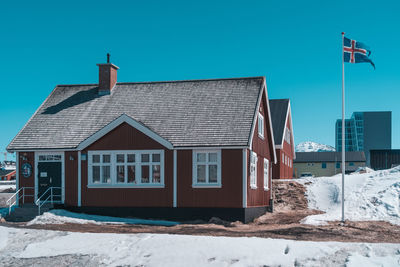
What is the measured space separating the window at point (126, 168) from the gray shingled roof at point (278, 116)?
19.7 metres

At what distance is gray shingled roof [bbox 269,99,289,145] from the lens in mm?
43125

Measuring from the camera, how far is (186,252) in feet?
48.2

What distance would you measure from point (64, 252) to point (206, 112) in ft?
39.1

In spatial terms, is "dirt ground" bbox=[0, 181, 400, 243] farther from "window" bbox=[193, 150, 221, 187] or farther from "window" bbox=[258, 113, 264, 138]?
"window" bbox=[258, 113, 264, 138]

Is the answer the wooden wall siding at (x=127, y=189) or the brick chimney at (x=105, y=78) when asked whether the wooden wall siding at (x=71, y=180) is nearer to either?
the wooden wall siding at (x=127, y=189)

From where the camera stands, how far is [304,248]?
14.3m

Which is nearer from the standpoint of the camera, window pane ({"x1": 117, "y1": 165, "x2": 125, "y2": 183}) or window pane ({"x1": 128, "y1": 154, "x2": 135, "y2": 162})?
window pane ({"x1": 128, "y1": 154, "x2": 135, "y2": 162})

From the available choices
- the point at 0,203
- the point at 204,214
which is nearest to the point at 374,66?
the point at 204,214

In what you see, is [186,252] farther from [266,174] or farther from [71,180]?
[266,174]

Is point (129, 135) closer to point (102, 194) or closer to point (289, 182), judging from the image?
point (102, 194)

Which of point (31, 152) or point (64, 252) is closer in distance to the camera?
point (64, 252)

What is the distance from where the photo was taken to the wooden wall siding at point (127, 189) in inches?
957

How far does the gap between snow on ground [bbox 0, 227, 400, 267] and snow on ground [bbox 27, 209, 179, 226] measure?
5.55 m

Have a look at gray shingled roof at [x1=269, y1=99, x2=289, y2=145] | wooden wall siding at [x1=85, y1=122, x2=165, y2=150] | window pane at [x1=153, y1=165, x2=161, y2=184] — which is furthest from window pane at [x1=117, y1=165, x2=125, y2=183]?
gray shingled roof at [x1=269, y1=99, x2=289, y2=145]
